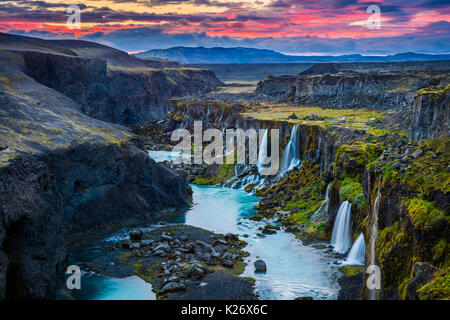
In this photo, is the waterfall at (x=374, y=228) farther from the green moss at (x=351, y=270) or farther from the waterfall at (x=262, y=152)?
the waterfall at (x=262, y=152)

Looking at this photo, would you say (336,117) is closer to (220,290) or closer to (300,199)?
(300,199)

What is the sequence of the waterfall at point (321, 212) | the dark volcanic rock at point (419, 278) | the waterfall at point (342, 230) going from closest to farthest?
the dark volcanic rock at point (419, 278)
the waterfall at point (342, 230)
the waterfall at point (321, 212)

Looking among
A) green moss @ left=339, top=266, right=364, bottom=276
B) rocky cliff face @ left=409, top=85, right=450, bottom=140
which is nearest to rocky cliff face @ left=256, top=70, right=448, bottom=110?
rocky cliff face @ left=409, top=85, right=450, bottom=140

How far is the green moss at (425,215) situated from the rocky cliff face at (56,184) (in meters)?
25.8

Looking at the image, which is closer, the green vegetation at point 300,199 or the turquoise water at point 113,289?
the turquoise water at point 113,289

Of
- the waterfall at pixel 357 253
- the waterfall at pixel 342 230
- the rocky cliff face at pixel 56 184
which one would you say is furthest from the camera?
the waterfall at pixel 342 230

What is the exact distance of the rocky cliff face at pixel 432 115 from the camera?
118 feet

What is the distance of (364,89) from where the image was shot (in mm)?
98750

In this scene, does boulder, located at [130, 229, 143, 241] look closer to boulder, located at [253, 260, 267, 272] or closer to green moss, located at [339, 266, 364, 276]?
boulder, located at [253, 260, 267, 272]

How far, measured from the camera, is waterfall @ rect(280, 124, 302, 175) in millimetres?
68062

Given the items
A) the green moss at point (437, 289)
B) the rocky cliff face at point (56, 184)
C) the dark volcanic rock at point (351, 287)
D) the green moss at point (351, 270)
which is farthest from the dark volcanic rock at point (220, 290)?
the green moss at point (437, 289)

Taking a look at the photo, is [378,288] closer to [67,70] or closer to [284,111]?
[284,111]

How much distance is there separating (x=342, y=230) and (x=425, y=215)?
1814 cm
